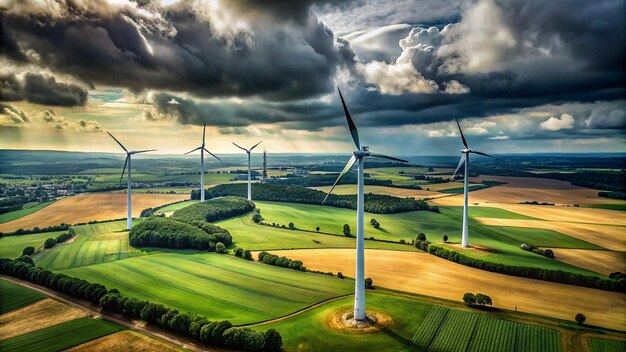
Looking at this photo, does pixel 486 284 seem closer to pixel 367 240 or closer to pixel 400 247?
pixel 400 247

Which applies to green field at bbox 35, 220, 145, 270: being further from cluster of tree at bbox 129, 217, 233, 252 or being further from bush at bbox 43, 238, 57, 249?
cluster of tree at bbox 129, 217, 233, 252

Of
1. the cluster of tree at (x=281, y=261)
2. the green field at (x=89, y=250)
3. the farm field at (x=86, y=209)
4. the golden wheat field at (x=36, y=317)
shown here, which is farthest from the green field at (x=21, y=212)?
the cluster of tree at (x=281, y=261)

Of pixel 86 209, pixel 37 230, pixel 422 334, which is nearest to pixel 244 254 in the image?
pixel 422 334

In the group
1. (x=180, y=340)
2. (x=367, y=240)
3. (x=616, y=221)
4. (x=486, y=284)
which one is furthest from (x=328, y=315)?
(x=616, y=221)

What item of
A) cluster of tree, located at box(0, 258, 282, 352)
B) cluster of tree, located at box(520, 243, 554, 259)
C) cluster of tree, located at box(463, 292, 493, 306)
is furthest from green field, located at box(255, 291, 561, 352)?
cluster of tree, located at box(520, 243, 554, 259)

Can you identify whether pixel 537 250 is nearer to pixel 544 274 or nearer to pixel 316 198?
pixel 544 274

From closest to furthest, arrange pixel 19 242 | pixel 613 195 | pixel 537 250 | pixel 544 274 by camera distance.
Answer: pixel 544 274, pixel 537 250, pixel 19 242, pixel 613 195
